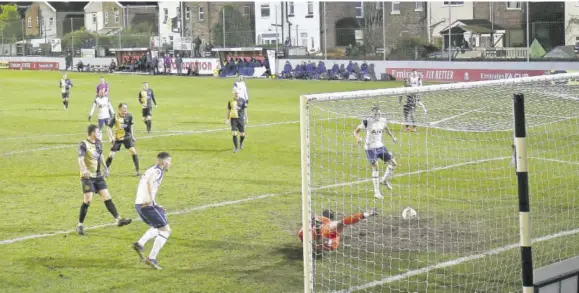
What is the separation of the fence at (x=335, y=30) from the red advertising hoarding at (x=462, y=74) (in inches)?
79.3

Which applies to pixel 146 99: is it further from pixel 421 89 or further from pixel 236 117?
pixel 421 89

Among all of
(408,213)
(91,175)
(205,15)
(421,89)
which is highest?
(205,15)

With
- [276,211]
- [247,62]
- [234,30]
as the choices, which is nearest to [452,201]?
[276,211]

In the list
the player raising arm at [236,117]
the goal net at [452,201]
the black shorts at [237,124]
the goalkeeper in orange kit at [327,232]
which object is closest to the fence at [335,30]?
the player raising arm at [236,117]

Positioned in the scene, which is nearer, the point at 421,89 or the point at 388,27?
the point at 421,89

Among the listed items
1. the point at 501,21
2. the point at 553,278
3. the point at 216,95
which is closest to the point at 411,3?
the point at 501,21

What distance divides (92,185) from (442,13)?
48.9 metres

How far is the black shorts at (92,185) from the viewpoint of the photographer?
17.6 metres

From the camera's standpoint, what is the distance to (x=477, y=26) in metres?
56.8

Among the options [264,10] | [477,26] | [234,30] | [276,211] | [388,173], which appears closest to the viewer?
[276,211]

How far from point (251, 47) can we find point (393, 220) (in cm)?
5236

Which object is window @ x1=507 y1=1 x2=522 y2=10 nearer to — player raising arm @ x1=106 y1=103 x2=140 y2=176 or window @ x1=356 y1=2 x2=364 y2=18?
window @ x1=356 y1=2 x2=364 y2=18

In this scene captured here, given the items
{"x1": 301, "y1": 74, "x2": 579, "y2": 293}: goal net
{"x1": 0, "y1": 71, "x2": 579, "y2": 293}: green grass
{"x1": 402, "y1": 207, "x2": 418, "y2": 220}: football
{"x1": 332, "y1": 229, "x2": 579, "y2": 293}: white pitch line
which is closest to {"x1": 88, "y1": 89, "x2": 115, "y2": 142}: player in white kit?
{"x1": 0, "y1": 71, "x2": 579, "y2": 293}: green grass

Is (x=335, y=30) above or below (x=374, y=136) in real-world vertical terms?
above
